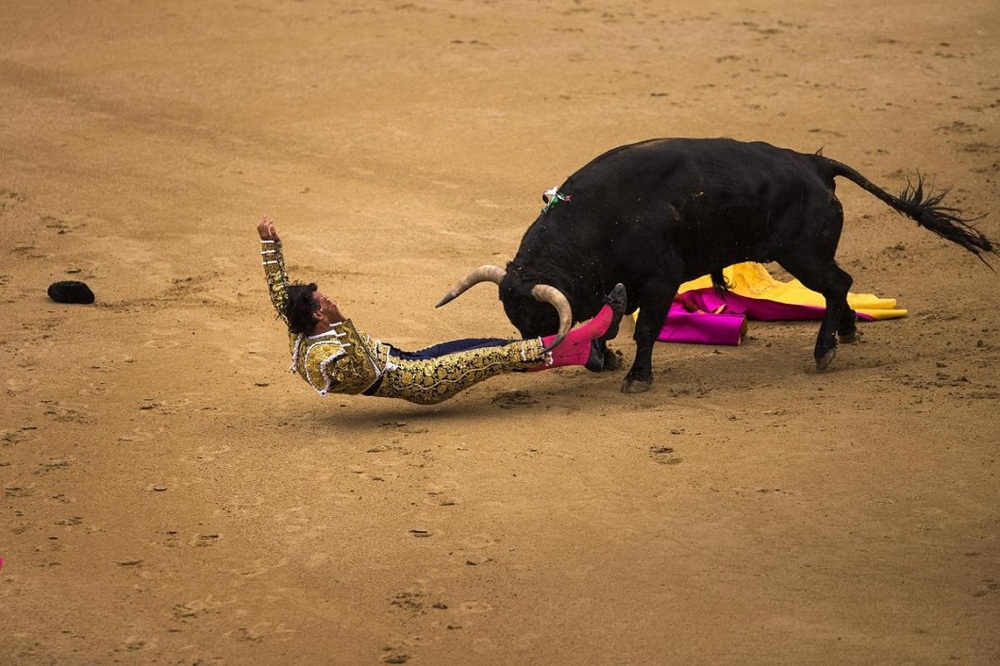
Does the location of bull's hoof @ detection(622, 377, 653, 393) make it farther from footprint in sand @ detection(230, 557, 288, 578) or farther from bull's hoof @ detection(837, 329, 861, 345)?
footprint in sand @ detection(230, 557, 288, 578)

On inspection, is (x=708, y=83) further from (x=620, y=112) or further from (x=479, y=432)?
(x=479, y=432)

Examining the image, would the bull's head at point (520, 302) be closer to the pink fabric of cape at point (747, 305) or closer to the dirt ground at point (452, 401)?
the dirt ground at point (452, 401)

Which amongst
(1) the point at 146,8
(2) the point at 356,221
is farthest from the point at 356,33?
(2) the point at 356,221

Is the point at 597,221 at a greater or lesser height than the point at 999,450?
greater

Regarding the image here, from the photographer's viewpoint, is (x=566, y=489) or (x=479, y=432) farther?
(x=479, y=432)

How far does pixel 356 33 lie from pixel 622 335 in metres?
7.00

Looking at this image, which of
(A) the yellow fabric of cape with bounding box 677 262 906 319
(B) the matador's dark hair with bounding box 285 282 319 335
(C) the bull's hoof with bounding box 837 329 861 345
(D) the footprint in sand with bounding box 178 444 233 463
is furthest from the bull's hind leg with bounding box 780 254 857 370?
(D) the footprint in sand with bounding box 178 444 233 463

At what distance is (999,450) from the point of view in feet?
20.9

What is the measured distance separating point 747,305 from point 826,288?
105cm

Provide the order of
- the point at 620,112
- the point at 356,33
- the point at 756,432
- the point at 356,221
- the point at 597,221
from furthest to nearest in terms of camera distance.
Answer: the point at 356,33
the point at 620,112
the point at 356,221
the point at 597,221
the point at 756,432

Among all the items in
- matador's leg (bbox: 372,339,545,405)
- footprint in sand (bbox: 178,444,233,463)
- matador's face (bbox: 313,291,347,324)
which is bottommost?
footprint in sand (bbox: 178,444,233,463)

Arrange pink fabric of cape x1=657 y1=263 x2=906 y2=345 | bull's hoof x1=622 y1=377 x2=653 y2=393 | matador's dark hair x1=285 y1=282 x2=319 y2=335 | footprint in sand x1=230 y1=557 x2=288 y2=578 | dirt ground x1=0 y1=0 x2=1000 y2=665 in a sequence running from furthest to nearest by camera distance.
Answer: pink fabric of cape x1=657 y1=263 x2=906 y2=345 < bull's hoof x1=622 y1=377 x2=653 y2=393 < matador's dark hair x1=285 y1=282 x2=319 y2=335 < footprint in sand x1=230 y1=557 x2=288 y2=578 < dirt ground x1=0 y1=0 x2=1000 y2=665

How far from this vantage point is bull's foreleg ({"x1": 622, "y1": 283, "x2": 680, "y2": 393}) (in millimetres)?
7609

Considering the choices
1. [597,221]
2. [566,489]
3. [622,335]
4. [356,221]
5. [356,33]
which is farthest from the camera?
[356,33]
